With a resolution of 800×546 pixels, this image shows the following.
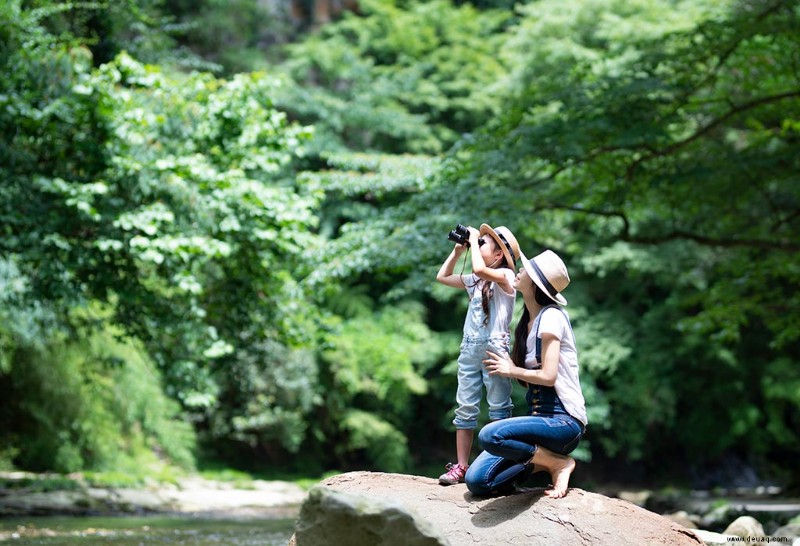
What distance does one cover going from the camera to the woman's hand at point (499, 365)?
4.22 m

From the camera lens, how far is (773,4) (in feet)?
33.2

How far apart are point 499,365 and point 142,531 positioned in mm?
6357

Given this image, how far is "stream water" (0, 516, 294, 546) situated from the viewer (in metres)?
8.02

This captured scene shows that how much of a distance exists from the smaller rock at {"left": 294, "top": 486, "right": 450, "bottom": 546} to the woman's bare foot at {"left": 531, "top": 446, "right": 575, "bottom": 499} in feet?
2.96

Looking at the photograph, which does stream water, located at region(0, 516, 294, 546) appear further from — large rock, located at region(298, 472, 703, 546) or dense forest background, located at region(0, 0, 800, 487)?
large rock, located at region(298, 472, 703, 546)

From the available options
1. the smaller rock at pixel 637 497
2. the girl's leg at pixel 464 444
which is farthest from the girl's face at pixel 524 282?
the smaller rock at pixel 637 497

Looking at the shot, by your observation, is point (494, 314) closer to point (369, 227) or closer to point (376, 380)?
point (369, 227)

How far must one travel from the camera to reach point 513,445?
4.18 metres

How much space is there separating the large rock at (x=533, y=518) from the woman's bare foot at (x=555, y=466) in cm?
4

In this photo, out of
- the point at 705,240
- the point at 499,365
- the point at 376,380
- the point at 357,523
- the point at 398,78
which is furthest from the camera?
the point at 398,78

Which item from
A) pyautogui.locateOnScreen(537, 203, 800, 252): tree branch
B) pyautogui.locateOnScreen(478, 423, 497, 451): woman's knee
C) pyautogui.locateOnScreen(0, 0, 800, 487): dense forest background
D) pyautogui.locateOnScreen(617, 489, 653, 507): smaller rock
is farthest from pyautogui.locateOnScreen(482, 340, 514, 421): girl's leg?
pyautogui.locateOnScreen(617, 489, 653, 507): smaller rock

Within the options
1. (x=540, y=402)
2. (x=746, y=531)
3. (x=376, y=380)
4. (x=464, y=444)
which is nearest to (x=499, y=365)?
(x=540, y=402)

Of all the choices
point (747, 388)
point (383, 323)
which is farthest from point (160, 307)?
point (747, 388)

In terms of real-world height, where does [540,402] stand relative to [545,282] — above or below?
below
